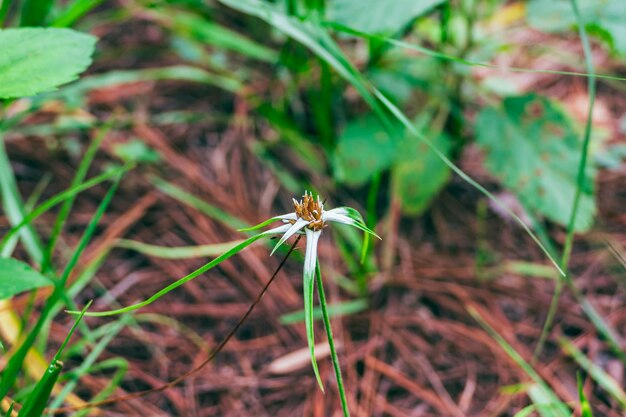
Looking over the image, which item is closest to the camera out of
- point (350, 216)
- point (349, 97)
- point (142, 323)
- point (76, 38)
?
point (350, 216)

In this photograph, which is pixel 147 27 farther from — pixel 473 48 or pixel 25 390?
pixel 25 390

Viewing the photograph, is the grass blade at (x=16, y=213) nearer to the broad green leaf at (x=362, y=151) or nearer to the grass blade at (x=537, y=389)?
the broad green leaf at (x=362, y=151)

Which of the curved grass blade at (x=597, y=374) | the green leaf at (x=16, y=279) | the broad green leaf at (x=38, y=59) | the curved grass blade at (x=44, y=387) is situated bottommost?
the curved grass blade at (x=597, y=374)

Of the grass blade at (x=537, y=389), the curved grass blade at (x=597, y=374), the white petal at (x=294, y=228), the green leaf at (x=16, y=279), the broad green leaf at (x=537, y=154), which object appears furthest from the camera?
the broad green leaf at (x=537, y=154)

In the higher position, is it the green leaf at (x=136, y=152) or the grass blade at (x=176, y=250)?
the green leaf at (x=136, y=152)

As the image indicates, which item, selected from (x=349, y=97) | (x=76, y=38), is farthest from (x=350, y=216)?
(x=349, y=97)

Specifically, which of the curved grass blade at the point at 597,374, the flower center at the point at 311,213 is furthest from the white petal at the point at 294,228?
the curved grass blade at the point at 597,374

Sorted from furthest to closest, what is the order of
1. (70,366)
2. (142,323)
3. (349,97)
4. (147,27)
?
(147,27), (349,97), (142,323), (70,366)
